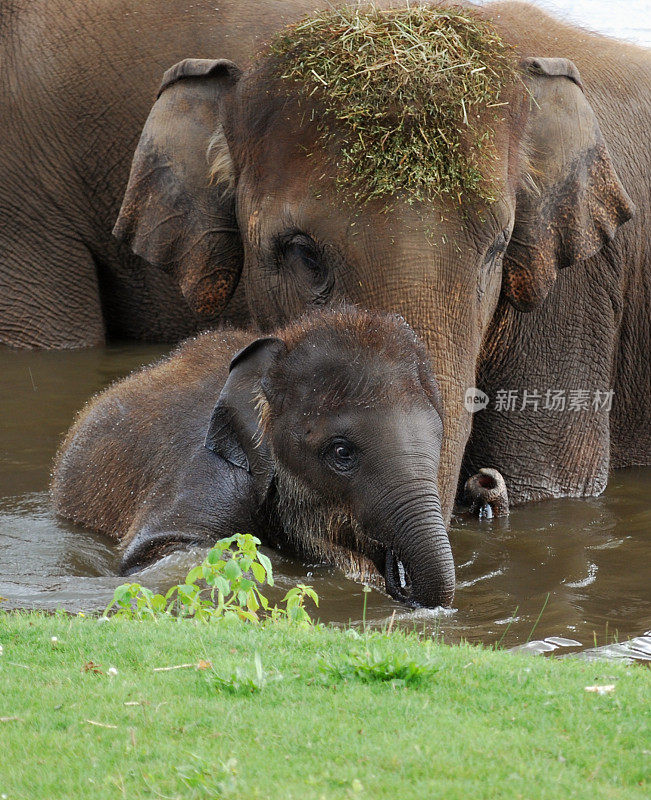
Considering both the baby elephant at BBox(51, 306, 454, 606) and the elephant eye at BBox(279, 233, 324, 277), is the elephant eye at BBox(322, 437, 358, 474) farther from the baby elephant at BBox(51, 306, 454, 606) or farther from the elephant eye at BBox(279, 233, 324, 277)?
the elephant eye at BBox(279, 233, 324, 277)

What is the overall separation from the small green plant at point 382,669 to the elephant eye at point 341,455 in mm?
1716

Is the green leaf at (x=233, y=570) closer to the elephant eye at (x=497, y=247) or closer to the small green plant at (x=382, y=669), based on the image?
the small green plant at (x=382, y=669)

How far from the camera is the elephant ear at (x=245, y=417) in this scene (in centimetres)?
677

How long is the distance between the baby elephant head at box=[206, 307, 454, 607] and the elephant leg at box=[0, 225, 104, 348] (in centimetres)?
576

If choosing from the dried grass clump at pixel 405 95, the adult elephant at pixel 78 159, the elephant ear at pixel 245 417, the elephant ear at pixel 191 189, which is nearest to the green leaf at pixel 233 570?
the elephant ear at pixel 245 417

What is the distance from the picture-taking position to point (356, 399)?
6.31m

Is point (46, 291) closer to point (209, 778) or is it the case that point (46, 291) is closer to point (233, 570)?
point (233, 570)

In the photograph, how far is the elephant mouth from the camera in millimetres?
6262

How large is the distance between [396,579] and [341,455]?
589 mm

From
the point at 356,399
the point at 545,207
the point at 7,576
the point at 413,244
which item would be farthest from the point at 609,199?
the point at 7,576

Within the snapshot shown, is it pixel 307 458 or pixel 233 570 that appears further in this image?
pixel 307 458

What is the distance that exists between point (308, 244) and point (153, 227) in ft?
4.62

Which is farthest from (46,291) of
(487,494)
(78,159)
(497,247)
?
(497,247)

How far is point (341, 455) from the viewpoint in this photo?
6.35m
